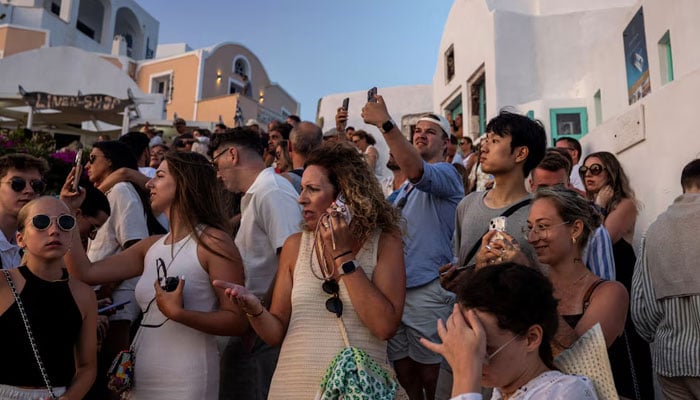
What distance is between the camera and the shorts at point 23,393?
7.21 ft

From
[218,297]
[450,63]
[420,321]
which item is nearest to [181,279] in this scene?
[218,297]

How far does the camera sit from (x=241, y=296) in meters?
2.16

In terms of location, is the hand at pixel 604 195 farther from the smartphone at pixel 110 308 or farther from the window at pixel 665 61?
the smartphone at pixel 110 308

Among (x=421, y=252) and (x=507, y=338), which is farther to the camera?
(x=421, y=252)

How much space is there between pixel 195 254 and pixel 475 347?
1587mm

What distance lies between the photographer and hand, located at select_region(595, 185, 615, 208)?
→ 4482mm

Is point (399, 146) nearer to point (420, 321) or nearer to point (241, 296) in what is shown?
point (420, 321)

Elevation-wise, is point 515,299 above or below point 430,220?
below

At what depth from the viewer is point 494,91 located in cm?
1204

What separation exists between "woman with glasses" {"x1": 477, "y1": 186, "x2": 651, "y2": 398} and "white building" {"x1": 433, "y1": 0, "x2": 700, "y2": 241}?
2510 millimetres

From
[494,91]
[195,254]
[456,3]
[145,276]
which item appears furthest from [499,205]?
[456,3]

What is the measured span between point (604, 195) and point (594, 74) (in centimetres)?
590

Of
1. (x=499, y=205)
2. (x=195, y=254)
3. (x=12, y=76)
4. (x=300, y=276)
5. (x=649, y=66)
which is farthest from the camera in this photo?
(x=12, y=76)

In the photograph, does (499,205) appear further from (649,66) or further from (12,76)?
(12,76)
